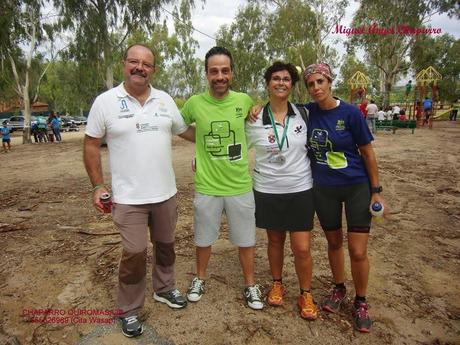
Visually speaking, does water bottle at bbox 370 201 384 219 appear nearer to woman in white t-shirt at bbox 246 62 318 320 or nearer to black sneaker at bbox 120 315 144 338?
woman in white t-shirt at bbox 246 62 318 320

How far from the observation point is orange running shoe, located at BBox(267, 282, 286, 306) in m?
2.97

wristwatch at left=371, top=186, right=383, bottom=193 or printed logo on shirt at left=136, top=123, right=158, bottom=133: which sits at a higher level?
printed logo on shirt at left=136, top=123, right=158, bottom=133

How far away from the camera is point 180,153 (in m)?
12.3

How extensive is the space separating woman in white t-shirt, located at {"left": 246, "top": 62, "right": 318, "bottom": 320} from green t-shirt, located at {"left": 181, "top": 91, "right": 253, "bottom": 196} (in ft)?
0.41

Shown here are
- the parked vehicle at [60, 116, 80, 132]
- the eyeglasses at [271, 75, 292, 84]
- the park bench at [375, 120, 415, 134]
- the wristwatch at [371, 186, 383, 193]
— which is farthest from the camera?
the parked vehicle at [60, 116, 80, 132]

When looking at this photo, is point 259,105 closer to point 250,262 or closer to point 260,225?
point 260,225

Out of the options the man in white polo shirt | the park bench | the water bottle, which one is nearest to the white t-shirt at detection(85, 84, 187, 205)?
the man in white polo shirt

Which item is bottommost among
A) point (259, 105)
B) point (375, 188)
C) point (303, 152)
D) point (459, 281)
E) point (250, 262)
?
point (459, 281)

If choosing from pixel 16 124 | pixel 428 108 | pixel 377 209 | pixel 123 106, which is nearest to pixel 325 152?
pixel 377 209

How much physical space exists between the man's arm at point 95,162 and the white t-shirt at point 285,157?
118 cm

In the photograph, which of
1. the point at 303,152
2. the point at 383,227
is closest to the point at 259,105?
the point at 303,152

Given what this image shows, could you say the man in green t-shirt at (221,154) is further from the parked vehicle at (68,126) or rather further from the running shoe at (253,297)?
the parked vehicle at (68,126)

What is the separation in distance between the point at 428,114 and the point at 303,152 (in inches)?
888

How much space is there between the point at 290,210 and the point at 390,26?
28.8 m
